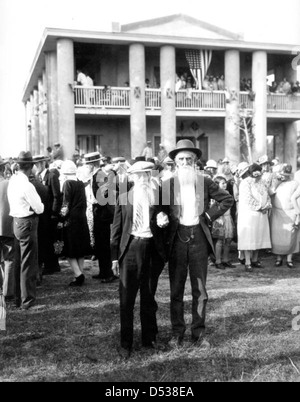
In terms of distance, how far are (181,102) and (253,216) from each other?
1244 centimetres

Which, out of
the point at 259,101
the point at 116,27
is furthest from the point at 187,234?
the point at 259,101

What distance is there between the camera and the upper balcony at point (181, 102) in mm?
19500

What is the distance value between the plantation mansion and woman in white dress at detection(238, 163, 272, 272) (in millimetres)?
10576

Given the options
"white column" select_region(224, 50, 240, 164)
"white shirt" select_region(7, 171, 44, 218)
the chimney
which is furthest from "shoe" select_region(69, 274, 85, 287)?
"white column" select_region(224, 50, 240, 164)

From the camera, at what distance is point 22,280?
6.37 metres

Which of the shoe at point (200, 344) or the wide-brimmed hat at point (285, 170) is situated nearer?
the shoe at point (200, 344)

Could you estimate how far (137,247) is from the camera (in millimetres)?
4816

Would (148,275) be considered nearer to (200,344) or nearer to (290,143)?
(200,344)

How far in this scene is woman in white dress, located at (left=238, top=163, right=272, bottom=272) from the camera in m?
8.95

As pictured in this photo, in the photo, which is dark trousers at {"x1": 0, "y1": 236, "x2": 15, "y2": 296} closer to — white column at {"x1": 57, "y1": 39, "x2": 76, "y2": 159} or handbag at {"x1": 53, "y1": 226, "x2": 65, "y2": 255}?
handbag at {"x1": 53, "y1": 226, "x2": 65, "y2": 255}

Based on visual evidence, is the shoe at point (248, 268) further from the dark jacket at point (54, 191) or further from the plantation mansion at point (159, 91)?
the plantation mansion at point (159, 91)

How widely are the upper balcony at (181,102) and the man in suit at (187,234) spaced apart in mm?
14813

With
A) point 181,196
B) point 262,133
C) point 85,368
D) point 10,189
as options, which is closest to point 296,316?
point 181,196

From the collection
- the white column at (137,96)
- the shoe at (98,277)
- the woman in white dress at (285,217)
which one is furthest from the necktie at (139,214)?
the white column at (137,96)
